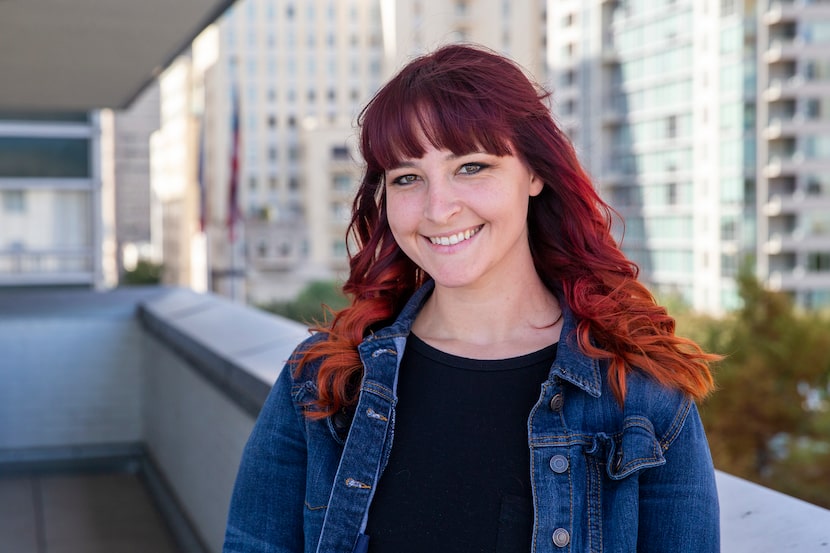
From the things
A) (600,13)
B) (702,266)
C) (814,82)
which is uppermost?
(600,13)

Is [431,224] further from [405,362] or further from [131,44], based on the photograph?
[131,44]

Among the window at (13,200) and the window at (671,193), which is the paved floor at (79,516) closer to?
the window at (13,200)

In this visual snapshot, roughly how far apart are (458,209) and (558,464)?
0.31 meters

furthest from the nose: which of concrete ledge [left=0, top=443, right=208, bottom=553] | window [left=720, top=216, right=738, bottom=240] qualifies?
window [left=720, top=216, right=738, bottom=240]

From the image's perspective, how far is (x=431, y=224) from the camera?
1.20 m

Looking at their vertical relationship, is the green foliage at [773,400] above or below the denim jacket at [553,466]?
below

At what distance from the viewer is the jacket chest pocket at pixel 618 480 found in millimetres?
1041

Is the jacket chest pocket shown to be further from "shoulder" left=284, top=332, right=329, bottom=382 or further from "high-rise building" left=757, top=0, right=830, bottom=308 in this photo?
"high-rise building" left=757, top=0, right=830, bottom=308

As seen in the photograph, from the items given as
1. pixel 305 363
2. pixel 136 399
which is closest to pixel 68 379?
pixel 136 399

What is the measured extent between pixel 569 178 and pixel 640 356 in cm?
26

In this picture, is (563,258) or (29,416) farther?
(29,416)

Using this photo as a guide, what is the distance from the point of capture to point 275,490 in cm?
125

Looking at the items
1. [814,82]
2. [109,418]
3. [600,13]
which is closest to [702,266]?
[814,82]

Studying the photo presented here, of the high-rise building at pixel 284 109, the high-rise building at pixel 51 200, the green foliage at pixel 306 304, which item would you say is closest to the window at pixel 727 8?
the green foliage at pixel 306 304
